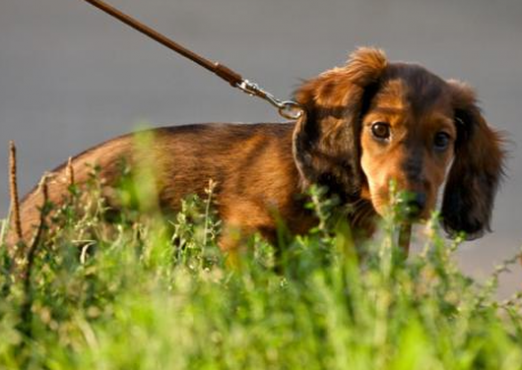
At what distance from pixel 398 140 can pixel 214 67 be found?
0.73m

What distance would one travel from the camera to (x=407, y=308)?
2.65 meters

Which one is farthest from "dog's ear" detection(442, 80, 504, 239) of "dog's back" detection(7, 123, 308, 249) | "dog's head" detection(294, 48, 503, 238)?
"dog's back" detection(7, 123, 308, 249)

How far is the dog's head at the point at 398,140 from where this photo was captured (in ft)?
13.8

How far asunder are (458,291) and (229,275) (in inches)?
20.7

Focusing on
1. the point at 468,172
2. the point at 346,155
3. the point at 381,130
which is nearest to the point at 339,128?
the point at 346,155

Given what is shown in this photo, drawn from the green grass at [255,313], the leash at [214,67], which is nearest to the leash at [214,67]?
the leash at [214,67]

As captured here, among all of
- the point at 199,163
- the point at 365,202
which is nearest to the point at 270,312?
the point at 365,202

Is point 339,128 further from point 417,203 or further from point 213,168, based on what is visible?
point 417,203

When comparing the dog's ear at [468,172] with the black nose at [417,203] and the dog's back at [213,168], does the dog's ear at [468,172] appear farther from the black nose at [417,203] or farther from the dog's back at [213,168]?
the black nose at [417,203]

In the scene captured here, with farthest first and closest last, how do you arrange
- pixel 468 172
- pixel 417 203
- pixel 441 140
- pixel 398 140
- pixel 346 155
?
pixel 468 172 < pixel 346 155 < pixel 441 140 < pixel 398 140 < pixel 417 203

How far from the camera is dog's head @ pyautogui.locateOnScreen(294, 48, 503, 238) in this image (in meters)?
4.20

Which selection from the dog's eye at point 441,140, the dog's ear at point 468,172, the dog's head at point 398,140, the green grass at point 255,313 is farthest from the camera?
the dog's ear at point 468,172

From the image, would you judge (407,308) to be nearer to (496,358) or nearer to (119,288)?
(496,358)

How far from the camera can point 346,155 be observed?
14.8 feet
